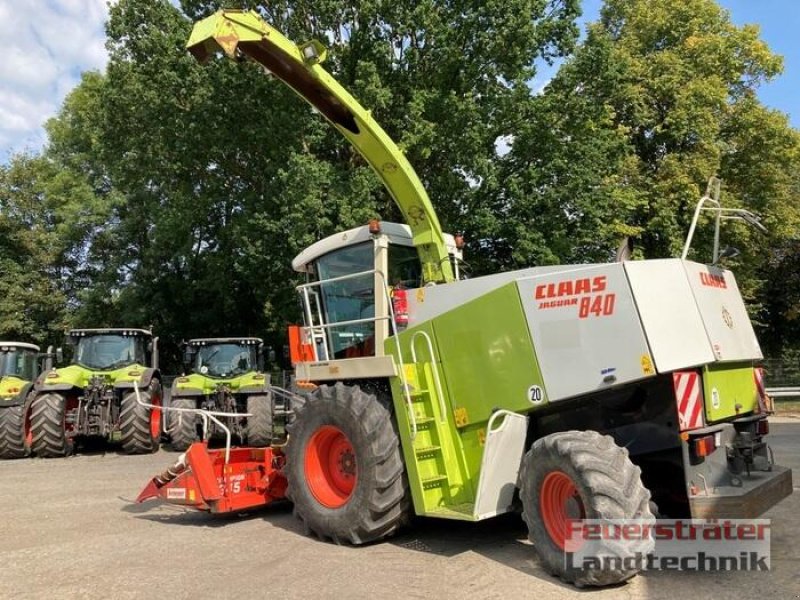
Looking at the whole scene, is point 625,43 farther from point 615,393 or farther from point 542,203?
point 615,393

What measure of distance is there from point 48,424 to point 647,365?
11.0 metres

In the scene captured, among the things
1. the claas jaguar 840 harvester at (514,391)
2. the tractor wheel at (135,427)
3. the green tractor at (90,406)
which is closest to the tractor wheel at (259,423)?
the tractor wheel at (135,427)

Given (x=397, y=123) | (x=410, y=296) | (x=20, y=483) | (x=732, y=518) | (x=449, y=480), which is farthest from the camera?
(x=397, y=123)

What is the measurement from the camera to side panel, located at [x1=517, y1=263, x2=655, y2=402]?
15.2 ft

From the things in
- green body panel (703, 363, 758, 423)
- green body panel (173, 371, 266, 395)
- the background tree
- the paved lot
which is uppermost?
the background tree

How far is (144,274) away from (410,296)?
19795 millimetres

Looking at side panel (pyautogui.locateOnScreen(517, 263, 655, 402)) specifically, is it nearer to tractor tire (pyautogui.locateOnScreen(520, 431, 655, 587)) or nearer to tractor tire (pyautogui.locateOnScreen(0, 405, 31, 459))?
tractor tire (pyautogui.locateOnScreen(520, 431, 655, 587))

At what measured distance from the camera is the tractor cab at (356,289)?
252 inches

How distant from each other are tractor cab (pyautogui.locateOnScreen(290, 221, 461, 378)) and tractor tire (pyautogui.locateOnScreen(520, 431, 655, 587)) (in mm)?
2041

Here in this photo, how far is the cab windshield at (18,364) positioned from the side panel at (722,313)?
13.9m

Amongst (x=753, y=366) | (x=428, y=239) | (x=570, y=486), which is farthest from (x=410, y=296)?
(x=753, y=366)

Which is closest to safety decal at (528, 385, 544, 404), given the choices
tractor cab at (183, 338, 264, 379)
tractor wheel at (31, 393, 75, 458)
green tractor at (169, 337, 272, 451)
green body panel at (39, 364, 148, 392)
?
green tractor at (169, 337, 272, 451)

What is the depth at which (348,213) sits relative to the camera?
1440cm

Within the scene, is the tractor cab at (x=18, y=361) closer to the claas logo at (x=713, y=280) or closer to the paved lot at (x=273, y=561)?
the paved lot at (x=273, y=561)
